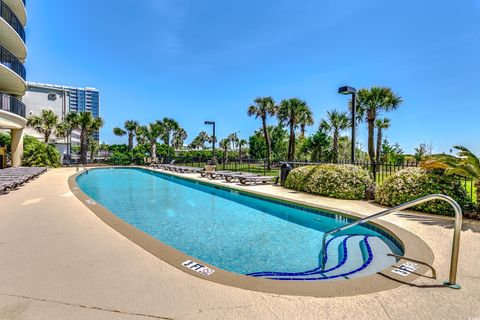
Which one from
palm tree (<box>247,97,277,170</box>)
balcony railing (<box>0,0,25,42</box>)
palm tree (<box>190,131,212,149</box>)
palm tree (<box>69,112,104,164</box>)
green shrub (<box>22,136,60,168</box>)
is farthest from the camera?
palm tree (<box>190,131,212,149</box>)

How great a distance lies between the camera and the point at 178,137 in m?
76.8

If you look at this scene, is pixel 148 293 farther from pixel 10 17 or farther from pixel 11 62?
pixel 10 17

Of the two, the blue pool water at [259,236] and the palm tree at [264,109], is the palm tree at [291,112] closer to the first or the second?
the palm tree at [264,109]

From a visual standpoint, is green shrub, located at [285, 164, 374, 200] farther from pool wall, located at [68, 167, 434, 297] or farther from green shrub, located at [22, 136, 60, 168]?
green shrub, located at [22, 136, 60, 168]

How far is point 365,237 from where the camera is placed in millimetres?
5715

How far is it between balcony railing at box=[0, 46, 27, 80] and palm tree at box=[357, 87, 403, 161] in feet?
84.6

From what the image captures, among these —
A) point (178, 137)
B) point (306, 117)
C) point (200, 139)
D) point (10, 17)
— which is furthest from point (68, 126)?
point (200, 139)

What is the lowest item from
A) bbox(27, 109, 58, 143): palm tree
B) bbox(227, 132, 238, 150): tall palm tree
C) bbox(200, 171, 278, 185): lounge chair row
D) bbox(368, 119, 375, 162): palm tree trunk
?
bbox(200, 171, 278, 185): lounge chair row

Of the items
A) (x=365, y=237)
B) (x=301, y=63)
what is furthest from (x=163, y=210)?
(x=301, y=63)

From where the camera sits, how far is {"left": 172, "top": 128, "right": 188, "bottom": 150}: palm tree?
72.4 m

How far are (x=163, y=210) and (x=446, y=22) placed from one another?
15.1 m

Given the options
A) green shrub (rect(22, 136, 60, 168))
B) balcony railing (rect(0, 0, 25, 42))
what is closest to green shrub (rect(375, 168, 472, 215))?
balcony railing (rect(0, 0, 25, 42))

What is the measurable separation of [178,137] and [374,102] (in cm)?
6213

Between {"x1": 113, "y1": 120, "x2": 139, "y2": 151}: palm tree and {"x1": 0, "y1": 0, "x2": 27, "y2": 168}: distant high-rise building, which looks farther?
{"x1": 113, "y1": 120, "x2": 139, "y2": 151}: palm tree
